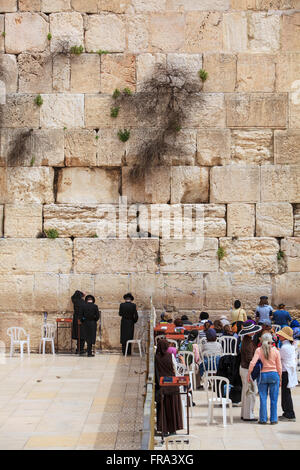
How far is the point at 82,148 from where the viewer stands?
14672 millimetres

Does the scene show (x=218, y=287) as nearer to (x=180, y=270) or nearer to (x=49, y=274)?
(x=180, y=270)

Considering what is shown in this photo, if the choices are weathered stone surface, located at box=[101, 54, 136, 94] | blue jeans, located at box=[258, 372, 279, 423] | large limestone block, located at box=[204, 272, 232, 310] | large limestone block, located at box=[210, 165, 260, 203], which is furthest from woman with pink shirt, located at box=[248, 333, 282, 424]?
weathered stone surface, located at box=[101, 54, 136, 94]

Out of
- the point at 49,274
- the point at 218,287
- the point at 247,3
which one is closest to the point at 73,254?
the point at 49,274

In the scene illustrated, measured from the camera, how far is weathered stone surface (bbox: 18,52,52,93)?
14891 mm

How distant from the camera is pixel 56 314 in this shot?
567 inches

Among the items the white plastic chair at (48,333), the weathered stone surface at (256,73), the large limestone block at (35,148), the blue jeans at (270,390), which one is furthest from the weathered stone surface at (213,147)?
the blue jeans at (270,390)

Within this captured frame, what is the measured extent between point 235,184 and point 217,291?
7.17ft

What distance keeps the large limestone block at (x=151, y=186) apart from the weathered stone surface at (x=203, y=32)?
104 inches

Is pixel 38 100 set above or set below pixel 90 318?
above

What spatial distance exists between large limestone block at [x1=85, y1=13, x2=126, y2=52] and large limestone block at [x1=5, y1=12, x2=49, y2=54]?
0.92m

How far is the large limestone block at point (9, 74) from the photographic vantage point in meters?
15.0

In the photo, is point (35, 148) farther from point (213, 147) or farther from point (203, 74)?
point (203, 74)

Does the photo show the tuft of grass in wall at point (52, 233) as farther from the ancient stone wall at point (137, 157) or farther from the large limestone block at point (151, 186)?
the large limestone block at point (151, 186)

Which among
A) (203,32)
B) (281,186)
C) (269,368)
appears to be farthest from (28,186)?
(269,368)
